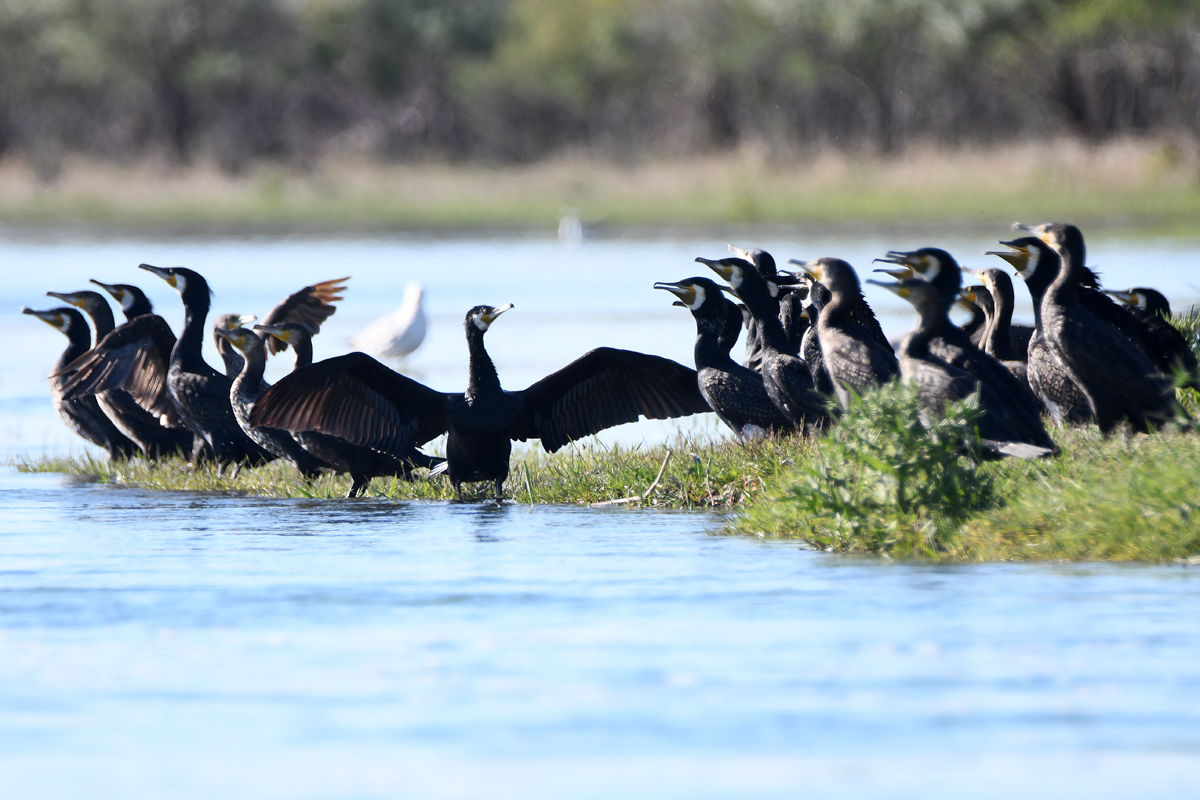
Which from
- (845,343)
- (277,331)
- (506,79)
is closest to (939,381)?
(845,343)

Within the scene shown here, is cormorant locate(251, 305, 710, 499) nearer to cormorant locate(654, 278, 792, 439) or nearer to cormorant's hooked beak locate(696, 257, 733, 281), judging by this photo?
cormorant locate(654, 278, 792, 439)

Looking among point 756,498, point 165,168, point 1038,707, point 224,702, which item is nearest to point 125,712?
point 224,702

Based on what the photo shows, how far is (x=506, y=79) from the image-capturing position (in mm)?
46969

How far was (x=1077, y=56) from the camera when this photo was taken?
40.9m

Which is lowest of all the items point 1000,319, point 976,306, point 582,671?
point 582,671

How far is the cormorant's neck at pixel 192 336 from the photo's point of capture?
11773 millimetres

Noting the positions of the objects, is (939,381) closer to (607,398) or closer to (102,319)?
(607,398)

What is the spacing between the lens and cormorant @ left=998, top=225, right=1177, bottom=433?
30.9 feet

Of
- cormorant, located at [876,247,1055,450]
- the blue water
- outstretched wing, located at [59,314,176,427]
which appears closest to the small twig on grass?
the blue water

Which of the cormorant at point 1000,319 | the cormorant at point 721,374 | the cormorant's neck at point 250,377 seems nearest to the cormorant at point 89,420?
the cormorant's neck at point 250,377

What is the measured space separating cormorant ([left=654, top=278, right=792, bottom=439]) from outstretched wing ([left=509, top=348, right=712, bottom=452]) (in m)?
0.34

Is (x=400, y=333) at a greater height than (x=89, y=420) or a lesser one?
greater

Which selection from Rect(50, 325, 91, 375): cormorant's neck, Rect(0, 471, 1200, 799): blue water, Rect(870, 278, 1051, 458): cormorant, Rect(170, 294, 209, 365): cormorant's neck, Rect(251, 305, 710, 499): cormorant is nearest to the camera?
Rect(0, 471, 1200, 799): blue water

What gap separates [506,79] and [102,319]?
113ft
